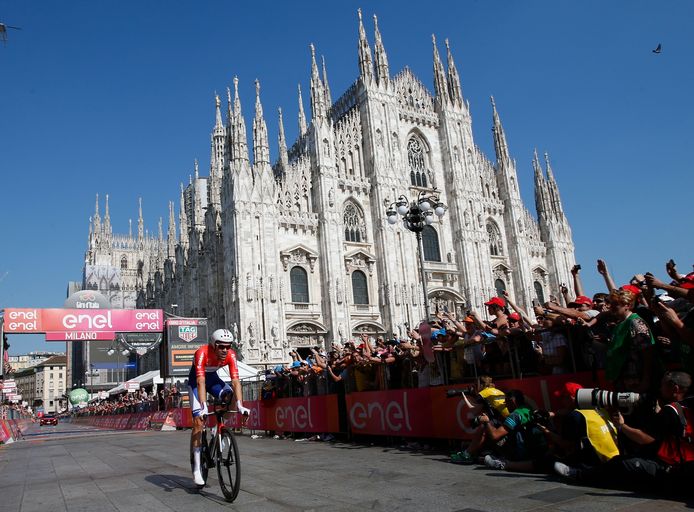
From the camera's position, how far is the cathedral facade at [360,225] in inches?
1286

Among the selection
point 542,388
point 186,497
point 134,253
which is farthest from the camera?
point 134,253

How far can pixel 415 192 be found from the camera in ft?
131

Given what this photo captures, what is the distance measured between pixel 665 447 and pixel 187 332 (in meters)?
25.8

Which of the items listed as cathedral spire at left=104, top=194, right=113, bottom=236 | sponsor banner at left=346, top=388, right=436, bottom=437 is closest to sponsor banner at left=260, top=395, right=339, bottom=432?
sponsor banner at left=346, top=388, right=436, bottom=437

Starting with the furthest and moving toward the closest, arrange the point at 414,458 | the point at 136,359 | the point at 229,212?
the point at 136,359 → the point at 229,212 → the point at 414,458

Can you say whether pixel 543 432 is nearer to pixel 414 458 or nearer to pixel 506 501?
pixel 506 501

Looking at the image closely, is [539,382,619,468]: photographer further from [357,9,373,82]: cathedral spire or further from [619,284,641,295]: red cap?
[357,9,373,82]: cathedral spire

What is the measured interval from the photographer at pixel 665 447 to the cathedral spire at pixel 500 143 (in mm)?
40614

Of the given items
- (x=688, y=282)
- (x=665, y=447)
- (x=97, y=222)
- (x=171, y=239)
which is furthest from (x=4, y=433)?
(x=97, y=222)

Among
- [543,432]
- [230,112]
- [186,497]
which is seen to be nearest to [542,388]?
[543,432]

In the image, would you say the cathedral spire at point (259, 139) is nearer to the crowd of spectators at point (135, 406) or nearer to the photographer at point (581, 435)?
the crowd of spectators at point (135, 406)

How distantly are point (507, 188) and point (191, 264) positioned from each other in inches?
966

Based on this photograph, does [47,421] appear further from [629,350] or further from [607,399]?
[629,350]

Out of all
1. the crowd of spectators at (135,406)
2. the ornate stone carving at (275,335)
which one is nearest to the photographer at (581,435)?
the crowd of spectators at (135,406)
